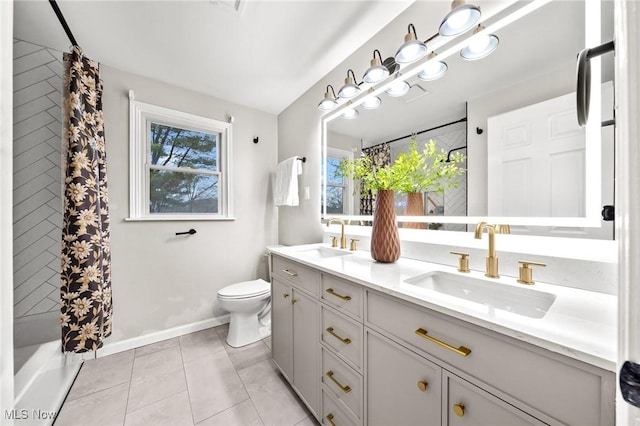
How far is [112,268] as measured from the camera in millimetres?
1904

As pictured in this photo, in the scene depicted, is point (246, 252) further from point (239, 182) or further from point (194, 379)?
point (194, 379)

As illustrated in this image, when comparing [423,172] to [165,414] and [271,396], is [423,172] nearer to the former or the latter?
[271,396]

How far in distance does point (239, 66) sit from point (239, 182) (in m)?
1.08

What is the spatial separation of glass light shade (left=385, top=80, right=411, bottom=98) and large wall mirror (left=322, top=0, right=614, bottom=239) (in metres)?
0.03

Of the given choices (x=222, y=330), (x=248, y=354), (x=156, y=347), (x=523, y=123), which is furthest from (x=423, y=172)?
(x=156, y=347)

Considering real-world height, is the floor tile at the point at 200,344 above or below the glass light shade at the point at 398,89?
below

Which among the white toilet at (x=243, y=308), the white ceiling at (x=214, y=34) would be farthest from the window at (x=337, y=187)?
the white toilet at (x=243, y=308)

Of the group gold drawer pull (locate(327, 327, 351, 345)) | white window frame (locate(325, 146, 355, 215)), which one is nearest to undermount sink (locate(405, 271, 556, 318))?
gold drawer pull (locate(327, 327, 351, 345))

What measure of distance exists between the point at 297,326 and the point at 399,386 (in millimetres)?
686

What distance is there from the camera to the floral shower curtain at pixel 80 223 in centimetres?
138

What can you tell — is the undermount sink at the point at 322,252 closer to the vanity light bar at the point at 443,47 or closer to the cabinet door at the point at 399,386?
the cabinet door at the point at 399,386

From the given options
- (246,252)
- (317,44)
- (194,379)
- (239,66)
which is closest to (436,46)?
(317,44)

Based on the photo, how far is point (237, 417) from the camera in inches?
51.0

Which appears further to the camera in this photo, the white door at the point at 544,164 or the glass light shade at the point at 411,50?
the glass light shade at the point at 411,50
